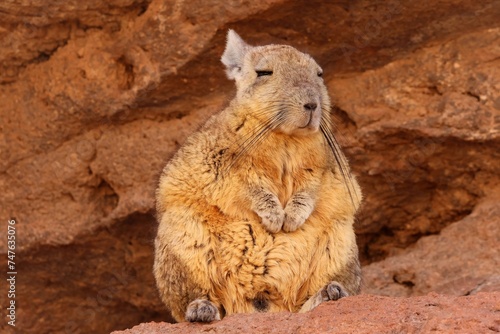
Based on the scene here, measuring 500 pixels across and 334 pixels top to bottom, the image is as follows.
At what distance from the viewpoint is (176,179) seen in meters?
6.99

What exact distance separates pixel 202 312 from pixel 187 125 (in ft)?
10.8

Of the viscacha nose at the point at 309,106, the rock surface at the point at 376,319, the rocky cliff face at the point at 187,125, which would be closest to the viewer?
the rock surface at the point at 376,319

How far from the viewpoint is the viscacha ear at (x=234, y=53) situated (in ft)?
25.1

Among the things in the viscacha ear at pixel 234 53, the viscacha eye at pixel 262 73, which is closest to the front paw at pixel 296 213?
the viscacha eye at pixel 262 73

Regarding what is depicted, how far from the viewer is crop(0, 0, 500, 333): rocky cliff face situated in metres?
8.59

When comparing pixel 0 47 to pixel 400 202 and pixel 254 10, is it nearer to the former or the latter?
pixel 254 10

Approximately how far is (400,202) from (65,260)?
3157 mm

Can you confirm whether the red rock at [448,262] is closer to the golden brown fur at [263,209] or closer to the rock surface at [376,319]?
the golden brown fur at [263,209]

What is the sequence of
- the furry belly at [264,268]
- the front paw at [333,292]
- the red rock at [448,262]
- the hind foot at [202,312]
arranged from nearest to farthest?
the hind foot at [202,312] < the front paw at [333,292] < the furry belly at [264,268] < the red rock at [448,262]

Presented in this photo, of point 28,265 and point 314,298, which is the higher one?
point 314,298

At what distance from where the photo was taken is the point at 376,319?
18.1 feet

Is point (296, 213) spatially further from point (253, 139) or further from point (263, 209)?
A: point (253, 139)

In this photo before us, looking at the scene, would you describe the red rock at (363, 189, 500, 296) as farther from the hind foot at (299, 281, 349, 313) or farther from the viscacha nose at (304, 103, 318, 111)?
the viscacha nose at (304, 103, 318, 111)

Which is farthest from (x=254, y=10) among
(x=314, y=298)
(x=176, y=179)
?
(x=314, y=298)
